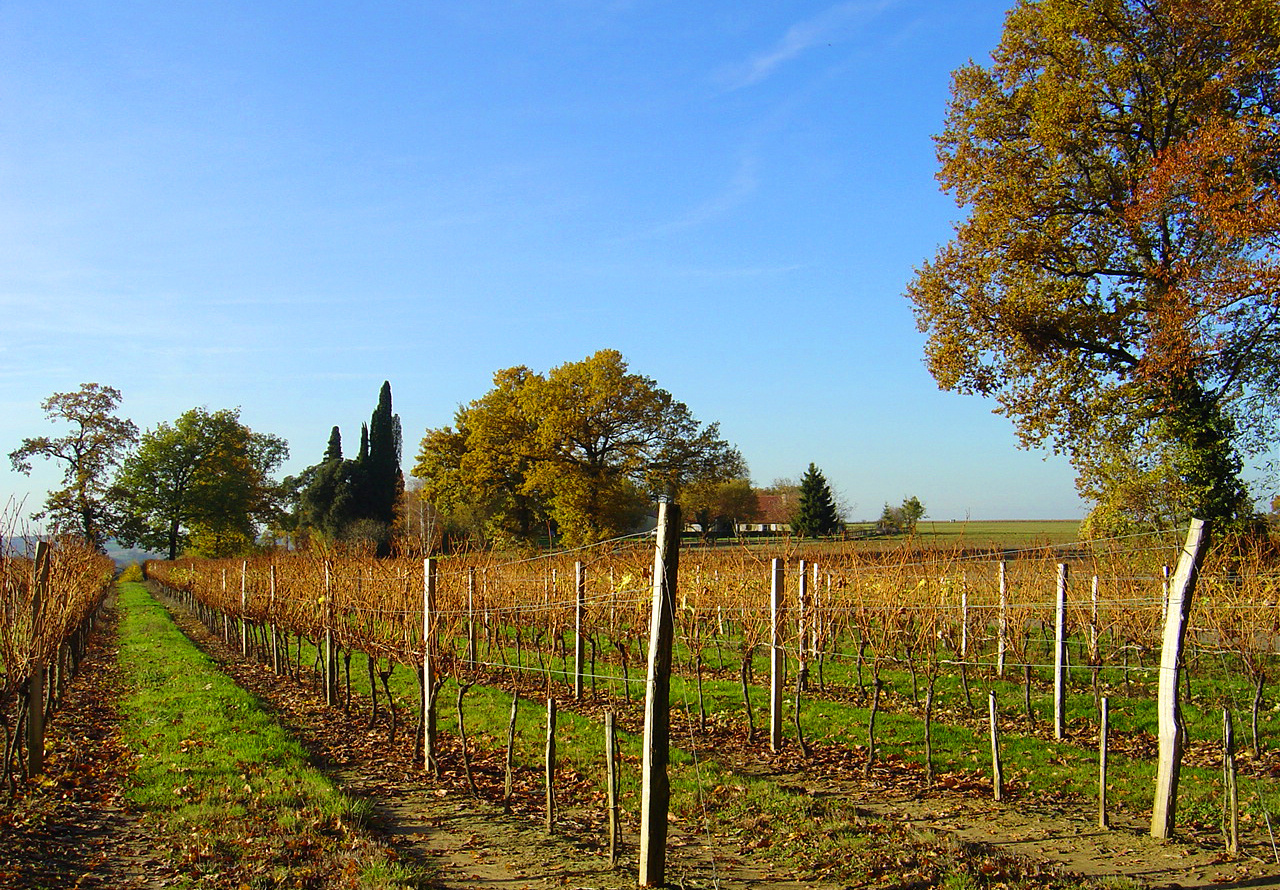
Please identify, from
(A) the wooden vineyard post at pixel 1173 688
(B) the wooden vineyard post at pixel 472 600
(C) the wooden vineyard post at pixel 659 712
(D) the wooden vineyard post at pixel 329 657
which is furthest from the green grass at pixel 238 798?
(A) the wooden vineyard post at pixel 1173 688

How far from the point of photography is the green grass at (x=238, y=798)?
18.8 feet

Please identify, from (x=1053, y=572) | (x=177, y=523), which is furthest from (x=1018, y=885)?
(x=177, y=523)

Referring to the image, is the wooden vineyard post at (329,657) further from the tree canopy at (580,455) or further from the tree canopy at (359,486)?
the tree canopy at (359,486)

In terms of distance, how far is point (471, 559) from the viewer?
17.3 metres

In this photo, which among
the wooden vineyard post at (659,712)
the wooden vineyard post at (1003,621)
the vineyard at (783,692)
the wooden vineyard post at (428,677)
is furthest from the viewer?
the wooden vineyard post at (1003,621)

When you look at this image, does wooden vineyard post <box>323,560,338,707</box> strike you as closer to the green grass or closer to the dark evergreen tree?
the green grass

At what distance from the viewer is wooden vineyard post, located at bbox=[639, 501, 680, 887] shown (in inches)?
210

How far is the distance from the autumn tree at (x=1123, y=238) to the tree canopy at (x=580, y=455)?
2350 centimetres

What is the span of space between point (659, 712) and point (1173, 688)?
3684 millimetres

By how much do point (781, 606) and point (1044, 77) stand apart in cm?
1368

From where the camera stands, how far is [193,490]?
182ft

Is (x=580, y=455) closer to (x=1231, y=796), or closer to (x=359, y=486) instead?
(x=359, y=486)

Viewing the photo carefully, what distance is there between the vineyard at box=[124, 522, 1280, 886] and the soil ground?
1.01ft

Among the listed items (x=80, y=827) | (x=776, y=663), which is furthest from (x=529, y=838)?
(x=776, y=663)
